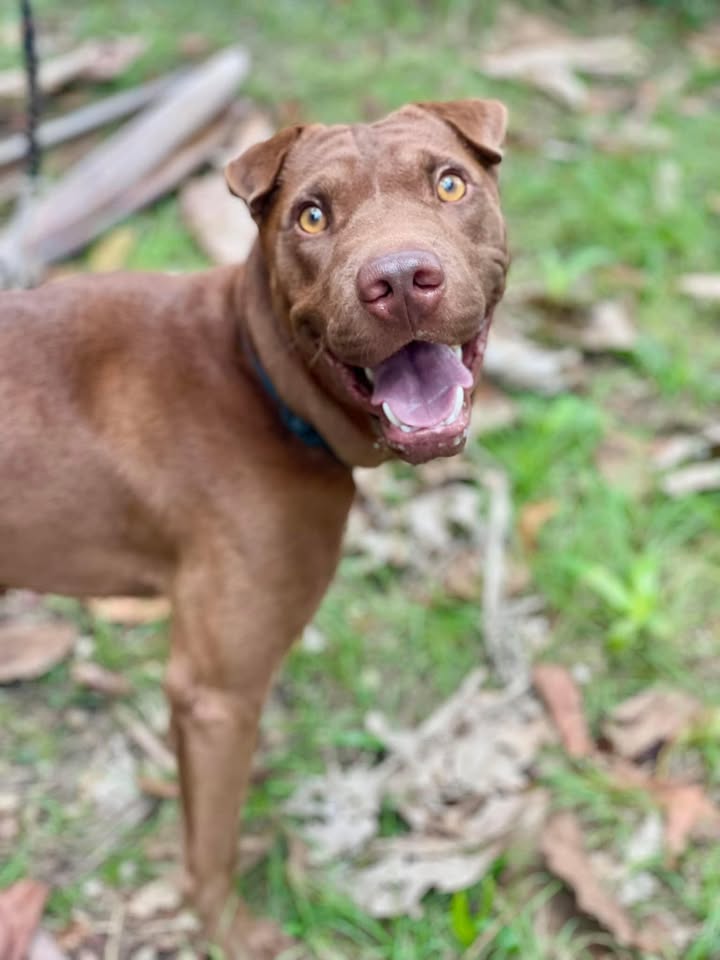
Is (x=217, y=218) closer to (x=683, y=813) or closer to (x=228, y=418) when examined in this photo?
(x=228, y=418)

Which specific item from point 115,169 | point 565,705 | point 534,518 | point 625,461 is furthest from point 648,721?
point 115,169

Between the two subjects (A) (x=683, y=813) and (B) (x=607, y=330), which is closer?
(A) (x=683, y=813)

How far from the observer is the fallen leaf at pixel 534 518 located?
4273 millimetres

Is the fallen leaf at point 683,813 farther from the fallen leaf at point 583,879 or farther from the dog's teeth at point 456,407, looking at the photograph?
the dog's teeth at point 456,407

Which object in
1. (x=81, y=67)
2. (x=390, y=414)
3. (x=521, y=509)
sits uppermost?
(x=390, y=414)

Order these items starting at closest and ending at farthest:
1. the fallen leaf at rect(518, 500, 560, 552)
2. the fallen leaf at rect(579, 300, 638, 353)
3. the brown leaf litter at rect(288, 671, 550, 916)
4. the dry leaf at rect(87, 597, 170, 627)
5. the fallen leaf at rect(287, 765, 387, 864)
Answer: the brown leaf litter at rect(288, 671, 550, 916) → the fallen leaf at rect(287, 765, 387, 864) → the dry leaf at rect(87, 597, 170, 627) → the fallen leaf at rect(518, 500, 560, 552) → the fallen leaf at rect(579, 300, 638, 353)

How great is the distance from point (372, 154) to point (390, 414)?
1.98ft

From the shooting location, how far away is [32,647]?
392cm

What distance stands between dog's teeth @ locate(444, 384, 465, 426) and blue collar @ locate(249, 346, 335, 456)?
49 centimetres

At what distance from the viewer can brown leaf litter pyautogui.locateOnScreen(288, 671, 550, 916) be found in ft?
10.9

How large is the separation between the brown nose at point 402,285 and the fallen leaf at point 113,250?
3251mm

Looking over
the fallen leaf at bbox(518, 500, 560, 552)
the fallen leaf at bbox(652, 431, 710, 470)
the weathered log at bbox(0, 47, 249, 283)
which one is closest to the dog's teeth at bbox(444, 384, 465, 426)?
the fallen leaf at bbox(518, 500, 560, 552)

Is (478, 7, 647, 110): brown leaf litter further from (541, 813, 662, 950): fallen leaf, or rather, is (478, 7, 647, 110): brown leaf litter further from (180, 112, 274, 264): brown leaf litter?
(541, 813, 662, 950): fallen leaf

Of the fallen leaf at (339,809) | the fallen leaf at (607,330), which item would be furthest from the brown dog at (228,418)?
the fallen leaf at (607,330)
